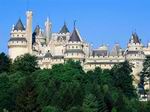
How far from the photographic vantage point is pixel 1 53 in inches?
3834

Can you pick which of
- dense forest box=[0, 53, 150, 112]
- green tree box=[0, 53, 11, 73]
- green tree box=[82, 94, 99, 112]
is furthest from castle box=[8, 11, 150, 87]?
green tree box=[82, 94, 99, 112]

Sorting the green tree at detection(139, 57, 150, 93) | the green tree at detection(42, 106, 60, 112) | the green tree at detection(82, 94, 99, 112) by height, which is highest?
the green tree at detection(139, 57, 150, 93)

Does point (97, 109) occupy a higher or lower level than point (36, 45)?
lower

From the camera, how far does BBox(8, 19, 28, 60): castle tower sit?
109m

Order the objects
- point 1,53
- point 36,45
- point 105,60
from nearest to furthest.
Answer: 1. point 1,53
2. point 105,60
3. point 36,45

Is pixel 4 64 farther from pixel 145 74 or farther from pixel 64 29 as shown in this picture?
pixel 64 29

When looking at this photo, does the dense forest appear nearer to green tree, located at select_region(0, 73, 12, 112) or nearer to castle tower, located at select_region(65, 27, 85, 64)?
green tree, located at select_region(0, 73, 12, 112)

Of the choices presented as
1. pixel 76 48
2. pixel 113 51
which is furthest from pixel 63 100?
pixel 113 51

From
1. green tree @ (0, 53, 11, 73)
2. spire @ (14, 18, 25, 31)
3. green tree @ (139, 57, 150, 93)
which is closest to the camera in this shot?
green tree @ (0, 53, 11, 73)

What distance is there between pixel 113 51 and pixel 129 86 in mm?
26372

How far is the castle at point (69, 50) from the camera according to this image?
345 feet

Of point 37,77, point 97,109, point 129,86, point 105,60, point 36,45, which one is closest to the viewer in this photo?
point 97,109

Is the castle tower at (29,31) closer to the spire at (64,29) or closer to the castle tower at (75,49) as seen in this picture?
the spire at (64,29)

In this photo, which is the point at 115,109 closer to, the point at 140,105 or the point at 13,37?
the point at 140,105
